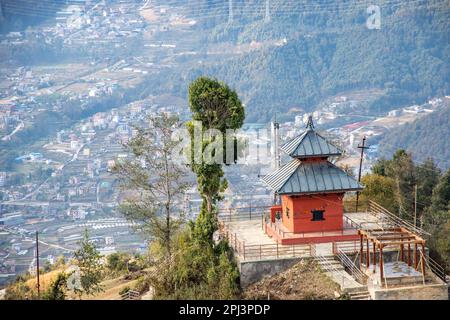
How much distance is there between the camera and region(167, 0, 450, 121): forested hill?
13038 cm

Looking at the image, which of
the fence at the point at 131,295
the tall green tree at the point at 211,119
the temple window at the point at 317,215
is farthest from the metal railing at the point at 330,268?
the fence at the point at 131,295

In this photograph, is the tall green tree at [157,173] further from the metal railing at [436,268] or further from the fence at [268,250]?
the metal railing at [436,268]

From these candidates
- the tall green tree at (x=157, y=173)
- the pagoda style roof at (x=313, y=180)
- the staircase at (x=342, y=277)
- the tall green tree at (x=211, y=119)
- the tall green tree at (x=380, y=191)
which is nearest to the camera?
the staircase at (x=342, y=277)

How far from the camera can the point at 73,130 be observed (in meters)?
118

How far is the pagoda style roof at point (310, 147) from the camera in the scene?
94.3ft

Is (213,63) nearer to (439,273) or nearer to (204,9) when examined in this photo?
(204,9)

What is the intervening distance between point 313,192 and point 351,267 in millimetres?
3087

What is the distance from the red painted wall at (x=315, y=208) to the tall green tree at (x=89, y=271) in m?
7.68

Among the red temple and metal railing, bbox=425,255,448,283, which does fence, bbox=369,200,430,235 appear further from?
the red temple

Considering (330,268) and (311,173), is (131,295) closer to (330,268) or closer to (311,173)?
(330,268)

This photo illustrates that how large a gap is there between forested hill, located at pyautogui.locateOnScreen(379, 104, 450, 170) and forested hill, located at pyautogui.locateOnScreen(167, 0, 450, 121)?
60.8 feet

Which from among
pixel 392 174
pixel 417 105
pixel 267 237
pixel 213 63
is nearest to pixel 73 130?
pixel 213 63

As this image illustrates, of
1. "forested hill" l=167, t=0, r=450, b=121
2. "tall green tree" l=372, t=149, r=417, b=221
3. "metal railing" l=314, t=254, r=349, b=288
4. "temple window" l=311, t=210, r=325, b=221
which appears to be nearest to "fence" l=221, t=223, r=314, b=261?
"metal railing" l=314, t=254, r=349, b=288
